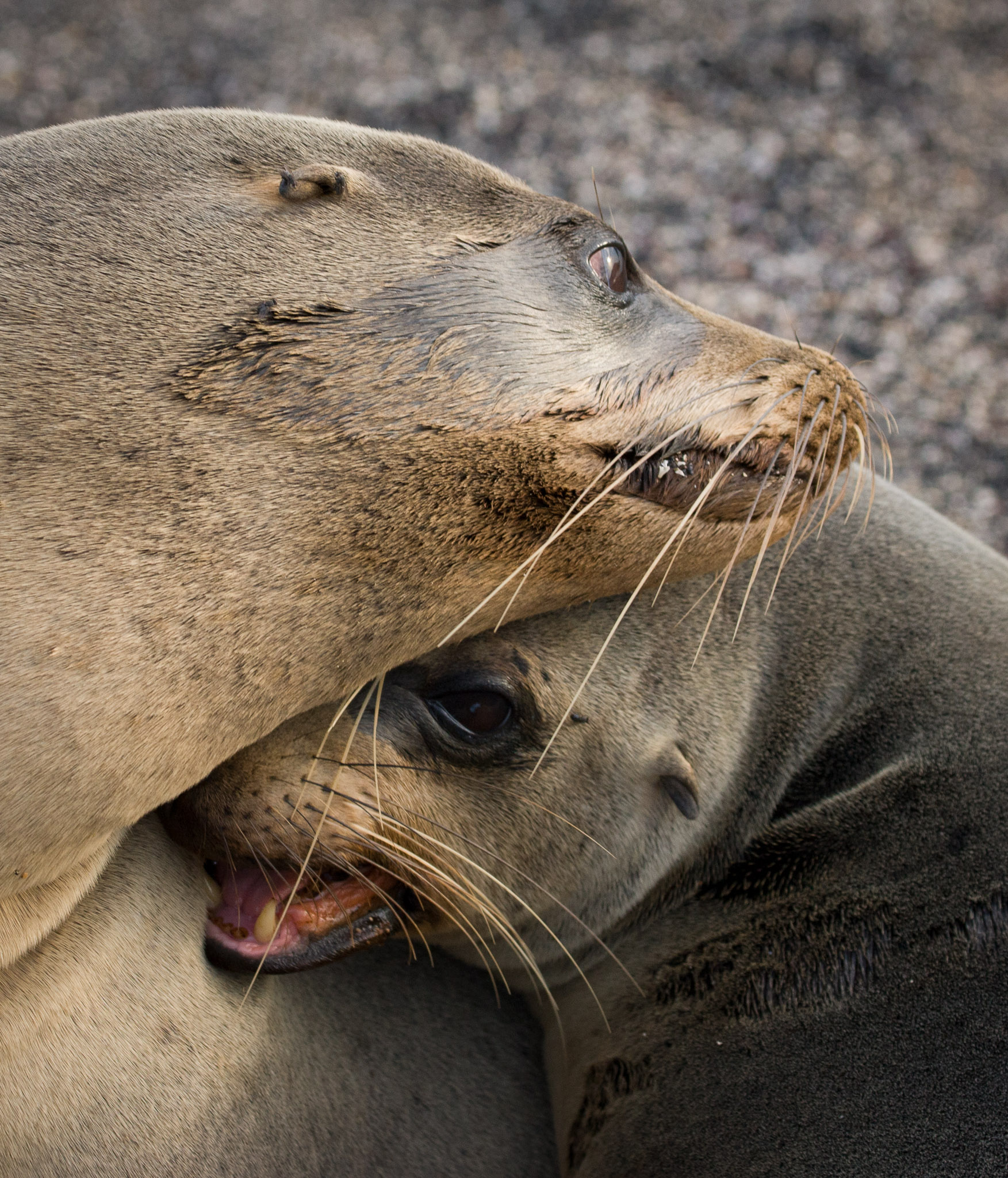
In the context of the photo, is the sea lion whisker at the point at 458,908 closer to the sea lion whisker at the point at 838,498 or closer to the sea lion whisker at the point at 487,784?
the sea lion whisker at the point at 487,784

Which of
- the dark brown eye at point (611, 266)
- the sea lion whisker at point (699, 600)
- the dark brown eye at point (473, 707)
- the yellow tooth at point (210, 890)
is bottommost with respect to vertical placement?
the yellow tooth at point (210, 890)

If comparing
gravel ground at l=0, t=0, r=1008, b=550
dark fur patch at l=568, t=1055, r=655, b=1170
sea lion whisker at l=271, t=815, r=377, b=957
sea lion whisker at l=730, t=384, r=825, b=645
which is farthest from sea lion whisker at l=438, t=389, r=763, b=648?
gravel ground at l=0, t=0, r=1008, b=550

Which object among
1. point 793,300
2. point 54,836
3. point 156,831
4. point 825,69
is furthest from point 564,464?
point 825,69

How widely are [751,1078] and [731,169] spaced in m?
5.02

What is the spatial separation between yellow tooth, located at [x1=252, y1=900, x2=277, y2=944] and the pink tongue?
0.05 ft

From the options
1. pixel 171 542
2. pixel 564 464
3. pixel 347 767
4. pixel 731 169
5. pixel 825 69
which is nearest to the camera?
pixel 171 542

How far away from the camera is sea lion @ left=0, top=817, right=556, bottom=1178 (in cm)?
227

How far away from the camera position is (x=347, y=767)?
8.25 ft

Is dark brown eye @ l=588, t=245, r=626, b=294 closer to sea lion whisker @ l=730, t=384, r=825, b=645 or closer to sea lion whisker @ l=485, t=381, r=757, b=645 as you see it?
sea lion whisker @ l=485, t=381, r=757, b=645

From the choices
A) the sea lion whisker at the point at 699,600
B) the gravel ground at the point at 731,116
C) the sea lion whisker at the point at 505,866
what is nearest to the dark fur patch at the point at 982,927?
the sea lion whisker at the point at 505,866

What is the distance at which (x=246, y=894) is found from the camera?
264 cm

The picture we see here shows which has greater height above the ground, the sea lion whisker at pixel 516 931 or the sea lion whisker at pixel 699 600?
the sea lion whisker at pixel 699 600

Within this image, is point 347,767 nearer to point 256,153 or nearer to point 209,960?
point 209,960

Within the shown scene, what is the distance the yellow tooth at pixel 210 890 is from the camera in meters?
2.64
